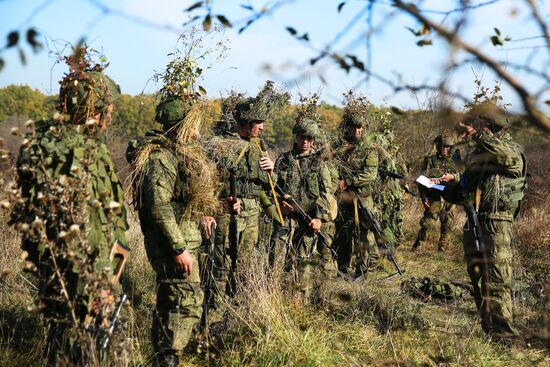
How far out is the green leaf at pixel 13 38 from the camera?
5.81 ft

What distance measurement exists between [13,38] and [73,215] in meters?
1.68

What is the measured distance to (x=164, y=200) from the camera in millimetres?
4465

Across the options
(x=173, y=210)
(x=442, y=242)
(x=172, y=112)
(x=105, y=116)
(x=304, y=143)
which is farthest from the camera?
(x=442, y=242)

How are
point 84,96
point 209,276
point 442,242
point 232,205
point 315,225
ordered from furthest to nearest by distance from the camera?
point 442,242 < point 315,225 < point 232,205 < point 209,276 < point 84,96

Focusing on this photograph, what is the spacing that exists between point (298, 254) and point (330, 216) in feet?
2.22

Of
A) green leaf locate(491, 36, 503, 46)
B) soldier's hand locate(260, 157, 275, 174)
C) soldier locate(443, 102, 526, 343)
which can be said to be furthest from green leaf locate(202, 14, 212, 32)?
soldier's hand locate(260, 157, 275, 174)

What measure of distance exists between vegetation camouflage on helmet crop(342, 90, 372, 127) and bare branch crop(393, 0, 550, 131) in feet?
24.1

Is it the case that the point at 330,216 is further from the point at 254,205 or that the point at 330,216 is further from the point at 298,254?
the point at 254,205

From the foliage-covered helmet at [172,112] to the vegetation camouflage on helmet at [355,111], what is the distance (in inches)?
182

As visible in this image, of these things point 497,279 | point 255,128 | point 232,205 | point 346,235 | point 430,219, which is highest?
point 255,128

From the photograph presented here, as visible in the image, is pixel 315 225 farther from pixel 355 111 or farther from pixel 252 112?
pixel 355 111

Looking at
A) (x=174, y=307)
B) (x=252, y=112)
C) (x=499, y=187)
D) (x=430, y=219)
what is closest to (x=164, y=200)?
(x=174, y=307)

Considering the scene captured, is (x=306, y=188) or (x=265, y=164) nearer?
(x=265, y=164)

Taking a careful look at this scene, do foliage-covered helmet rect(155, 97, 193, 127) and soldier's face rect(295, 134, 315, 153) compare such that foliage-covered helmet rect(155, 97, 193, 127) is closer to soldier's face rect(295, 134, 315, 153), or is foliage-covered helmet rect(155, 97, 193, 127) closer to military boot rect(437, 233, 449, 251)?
soldier's face rect(295, 134, 315, 153)
